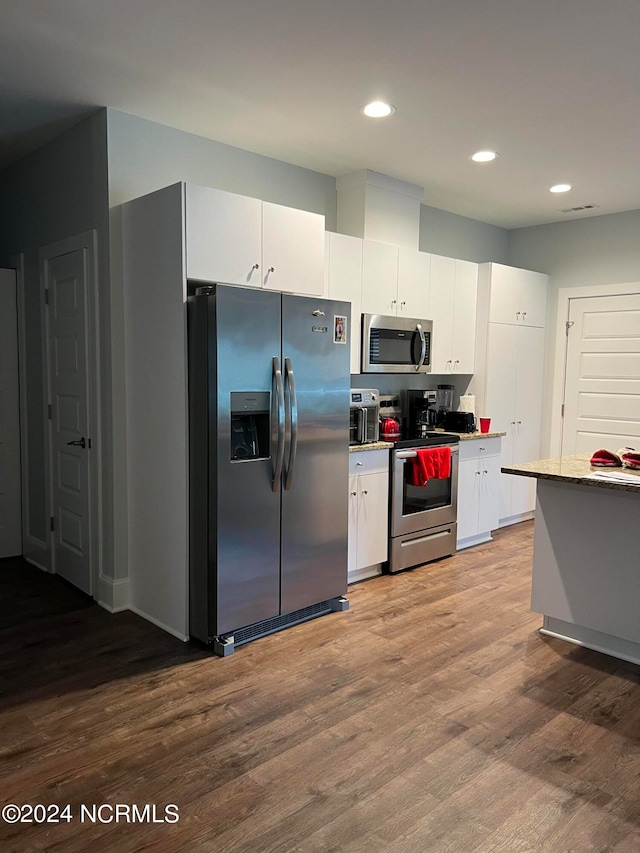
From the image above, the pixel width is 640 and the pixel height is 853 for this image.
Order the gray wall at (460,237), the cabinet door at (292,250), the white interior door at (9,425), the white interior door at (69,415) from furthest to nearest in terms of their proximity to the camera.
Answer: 1. the gray wall at (460,237)
2. the white interior door at (9,425)
3. the white interior door at (69,415)
4. the cabinet door at (292,250)

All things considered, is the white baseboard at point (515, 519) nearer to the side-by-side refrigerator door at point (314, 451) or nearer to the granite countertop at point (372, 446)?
the granite countertop at point (372, 446)

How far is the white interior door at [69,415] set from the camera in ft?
12.2

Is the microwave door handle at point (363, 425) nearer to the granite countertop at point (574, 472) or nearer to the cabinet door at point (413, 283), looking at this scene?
the cabinet door at point (413, 283)

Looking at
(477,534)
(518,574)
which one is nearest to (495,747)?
(518,574)

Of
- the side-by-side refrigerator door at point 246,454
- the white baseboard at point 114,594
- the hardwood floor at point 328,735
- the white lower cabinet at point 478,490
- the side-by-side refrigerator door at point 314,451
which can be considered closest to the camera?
the hardwood floor at point 328,735

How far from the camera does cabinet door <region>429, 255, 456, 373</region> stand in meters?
4.82

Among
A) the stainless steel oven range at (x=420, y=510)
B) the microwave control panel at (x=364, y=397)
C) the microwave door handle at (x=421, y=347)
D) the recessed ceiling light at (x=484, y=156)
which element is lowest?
the stainless steel oven range at (x=420, y=510)

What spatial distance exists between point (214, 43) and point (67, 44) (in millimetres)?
617

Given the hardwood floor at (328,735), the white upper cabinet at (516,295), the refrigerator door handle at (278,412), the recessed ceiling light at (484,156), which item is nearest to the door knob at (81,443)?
the hardwood floor at (328,735)

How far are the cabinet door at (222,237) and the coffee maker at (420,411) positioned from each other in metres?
1.97

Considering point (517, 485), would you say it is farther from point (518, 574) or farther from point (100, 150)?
point (100, 150)

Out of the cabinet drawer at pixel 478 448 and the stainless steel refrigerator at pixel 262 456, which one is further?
the cabinet drawer at pixel 478 448

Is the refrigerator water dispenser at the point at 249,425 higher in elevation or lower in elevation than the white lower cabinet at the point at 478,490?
higher

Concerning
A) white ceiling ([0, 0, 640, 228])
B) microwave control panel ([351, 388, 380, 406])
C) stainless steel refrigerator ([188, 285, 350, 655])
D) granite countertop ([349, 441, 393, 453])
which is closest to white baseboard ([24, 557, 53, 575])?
stainless steel refrigerator ([188, 285, 350, 655])
